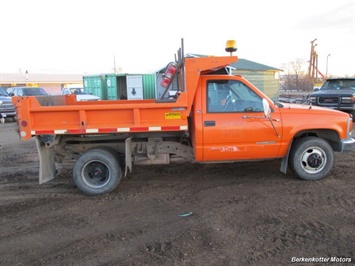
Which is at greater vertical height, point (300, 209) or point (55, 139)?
point (55, 139)

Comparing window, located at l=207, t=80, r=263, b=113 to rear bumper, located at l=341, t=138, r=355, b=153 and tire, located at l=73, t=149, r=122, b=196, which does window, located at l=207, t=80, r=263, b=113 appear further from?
tire, located at l=73, t=149, r=122, b=196

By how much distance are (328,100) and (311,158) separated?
9804 millimetres

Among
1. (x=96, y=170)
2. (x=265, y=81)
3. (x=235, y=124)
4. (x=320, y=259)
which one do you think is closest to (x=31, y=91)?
(x=96, y=170)

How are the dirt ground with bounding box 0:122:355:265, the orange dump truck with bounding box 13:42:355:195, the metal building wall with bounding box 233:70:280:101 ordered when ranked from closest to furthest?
the dirt ground with bounding box 0:122:355:265 < the orange dump truck with bounding box 13:42:355:195 < the metal building wall with bounding box 233:70:280:101

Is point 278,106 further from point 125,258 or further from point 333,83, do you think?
point 333,83

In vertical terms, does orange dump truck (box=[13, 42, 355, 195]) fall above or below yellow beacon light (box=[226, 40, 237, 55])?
below

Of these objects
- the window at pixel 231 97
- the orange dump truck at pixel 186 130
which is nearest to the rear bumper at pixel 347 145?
the orange dump truck at pixel 186 130

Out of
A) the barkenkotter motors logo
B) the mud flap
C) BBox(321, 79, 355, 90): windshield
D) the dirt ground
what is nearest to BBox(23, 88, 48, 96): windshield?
the dirt ground

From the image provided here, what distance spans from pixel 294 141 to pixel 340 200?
4.39 feet

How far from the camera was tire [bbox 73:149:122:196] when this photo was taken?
5152mm

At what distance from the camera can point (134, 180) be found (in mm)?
5934

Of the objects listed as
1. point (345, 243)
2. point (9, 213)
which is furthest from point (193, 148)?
point (9, 213)

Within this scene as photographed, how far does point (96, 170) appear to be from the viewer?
530 centimetres

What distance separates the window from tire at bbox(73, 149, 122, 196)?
1.93 m
